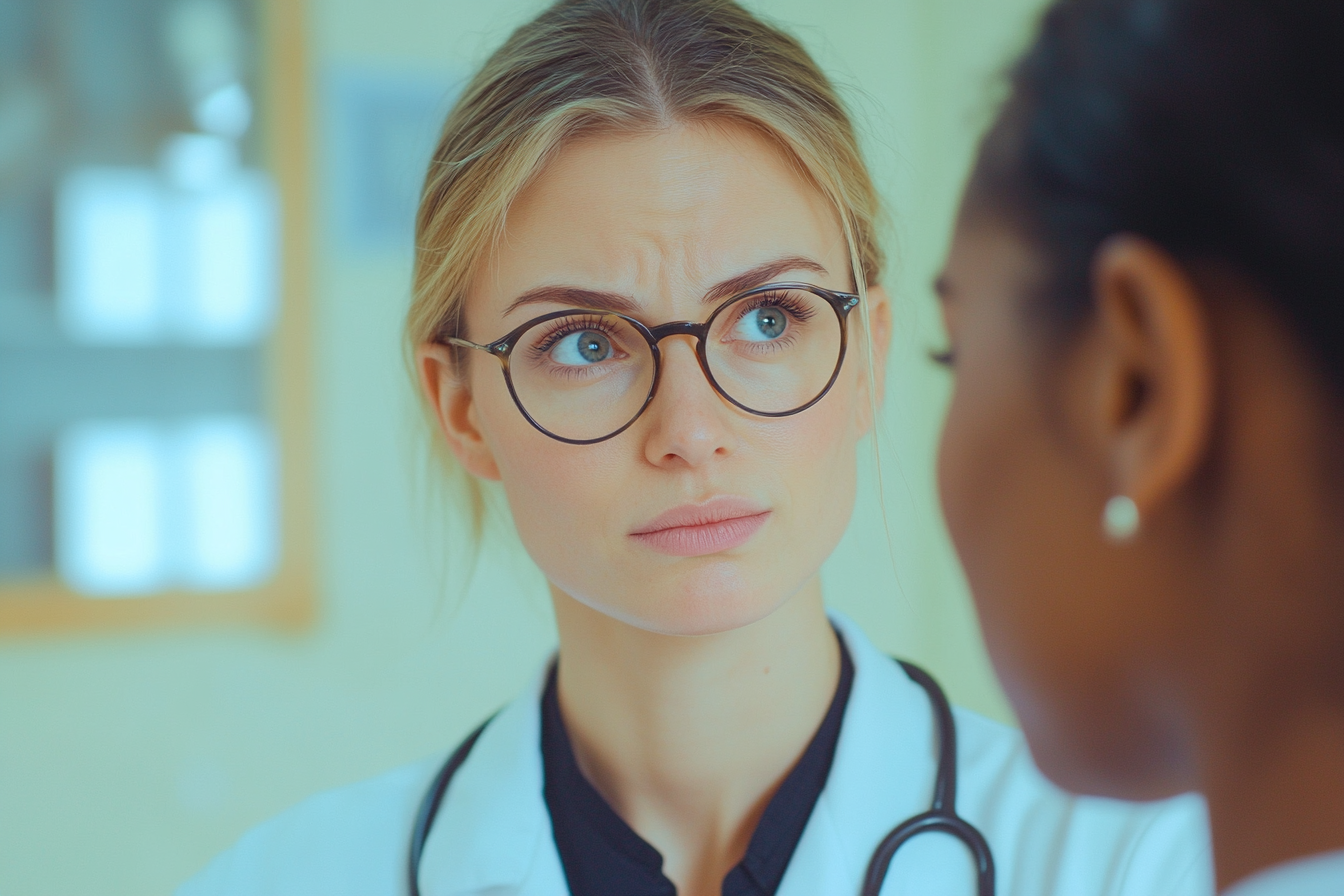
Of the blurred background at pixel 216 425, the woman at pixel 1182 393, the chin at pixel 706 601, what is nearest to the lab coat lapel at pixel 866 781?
the chin at pixel 706 601

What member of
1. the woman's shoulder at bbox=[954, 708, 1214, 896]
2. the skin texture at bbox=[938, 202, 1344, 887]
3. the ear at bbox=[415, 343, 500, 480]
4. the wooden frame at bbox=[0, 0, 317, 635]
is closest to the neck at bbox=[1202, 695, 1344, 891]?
the skin texture at bbox=[938, 202, 1344, 887]

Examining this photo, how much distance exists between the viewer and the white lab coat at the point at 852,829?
0.69 meters

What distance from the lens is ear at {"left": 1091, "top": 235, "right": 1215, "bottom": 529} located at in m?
0.30

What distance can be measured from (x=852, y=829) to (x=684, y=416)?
0.99 feet

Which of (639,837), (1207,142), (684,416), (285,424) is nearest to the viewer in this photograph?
(1207,142)

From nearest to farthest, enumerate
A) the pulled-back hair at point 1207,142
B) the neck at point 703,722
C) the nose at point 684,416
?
the pulled-back hair at point 1207,142, the nose at point 684,416, the neck at point 703,722

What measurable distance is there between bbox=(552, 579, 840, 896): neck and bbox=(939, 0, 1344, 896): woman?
408mm

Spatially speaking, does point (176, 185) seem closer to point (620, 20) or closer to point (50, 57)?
point (50, 57)

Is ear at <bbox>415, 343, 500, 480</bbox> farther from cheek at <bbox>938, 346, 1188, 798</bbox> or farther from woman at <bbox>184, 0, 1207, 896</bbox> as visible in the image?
cheek at <bbox>938, 346, 1188, 798</bbox>

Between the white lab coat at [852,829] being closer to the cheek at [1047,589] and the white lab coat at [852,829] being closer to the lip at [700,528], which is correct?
the lip at [700,528]

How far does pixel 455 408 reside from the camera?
81 cm

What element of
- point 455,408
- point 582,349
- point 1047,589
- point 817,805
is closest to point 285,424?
point 455,408

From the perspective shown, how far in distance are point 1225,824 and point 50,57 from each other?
6.11 feet

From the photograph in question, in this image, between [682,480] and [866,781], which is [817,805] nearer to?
[866,781]
